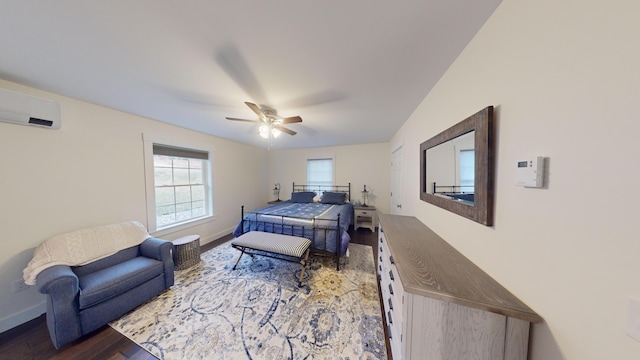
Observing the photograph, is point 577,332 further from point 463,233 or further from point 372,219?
point 372,219

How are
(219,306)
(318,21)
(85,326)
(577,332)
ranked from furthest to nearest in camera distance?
(219,306)
(85,326)
(318,21)
(577,332)

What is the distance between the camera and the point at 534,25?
2.52ft

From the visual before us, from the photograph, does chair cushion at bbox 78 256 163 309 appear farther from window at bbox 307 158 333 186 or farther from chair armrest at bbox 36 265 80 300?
window at bbox 307 158 333 186

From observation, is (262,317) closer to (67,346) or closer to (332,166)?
(67,346)

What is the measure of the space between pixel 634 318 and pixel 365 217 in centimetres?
402

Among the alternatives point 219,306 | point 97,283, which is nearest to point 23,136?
point 97,283

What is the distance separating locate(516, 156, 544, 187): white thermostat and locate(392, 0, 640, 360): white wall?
0.09 feet

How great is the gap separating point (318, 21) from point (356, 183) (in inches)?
158

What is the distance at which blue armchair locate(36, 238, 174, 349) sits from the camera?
4.83 ft

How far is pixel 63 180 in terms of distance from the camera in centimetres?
202

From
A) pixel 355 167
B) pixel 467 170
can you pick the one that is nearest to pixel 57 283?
pixel 467 170

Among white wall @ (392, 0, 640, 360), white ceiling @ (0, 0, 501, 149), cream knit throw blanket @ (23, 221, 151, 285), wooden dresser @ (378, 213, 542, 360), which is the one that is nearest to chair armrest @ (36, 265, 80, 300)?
cream knit throw blanket @ (23, 221, 151, 285)

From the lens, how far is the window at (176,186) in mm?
2857

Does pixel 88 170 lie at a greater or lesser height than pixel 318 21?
lesser
